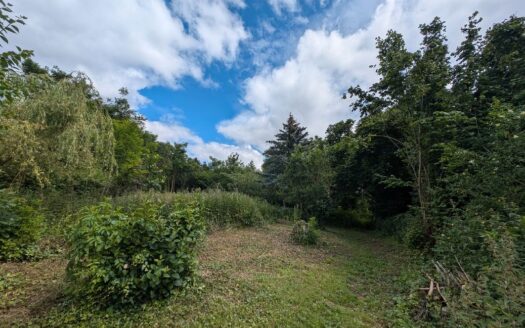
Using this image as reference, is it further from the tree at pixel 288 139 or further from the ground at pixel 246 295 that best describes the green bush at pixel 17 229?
the tree at pixel 288 139

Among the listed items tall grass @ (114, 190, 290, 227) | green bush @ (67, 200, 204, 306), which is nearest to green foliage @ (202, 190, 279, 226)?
tall grass @ (114, 190, 290, 227)

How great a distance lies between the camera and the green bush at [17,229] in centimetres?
383

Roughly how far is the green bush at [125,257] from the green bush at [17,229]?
2.17m

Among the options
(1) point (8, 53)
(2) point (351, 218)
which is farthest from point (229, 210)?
(2) point (351, 218)

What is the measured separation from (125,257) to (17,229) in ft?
9.66

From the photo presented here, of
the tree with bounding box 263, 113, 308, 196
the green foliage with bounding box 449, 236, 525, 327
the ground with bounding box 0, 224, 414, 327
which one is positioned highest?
the tree with bounding box 263, 113, 308, 196

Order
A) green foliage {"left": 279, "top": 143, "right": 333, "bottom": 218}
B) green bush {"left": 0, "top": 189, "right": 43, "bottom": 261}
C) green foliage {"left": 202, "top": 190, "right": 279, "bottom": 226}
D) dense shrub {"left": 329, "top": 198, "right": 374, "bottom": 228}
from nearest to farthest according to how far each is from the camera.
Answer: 1. green bush {"left": 0, "top": 189, "right": 43, "bottom": 261}
2. green foliage {"left": 202, "top": 190, "right": 279, "bottom": 226}
3. green foliage {"left": 279, "top": 143, "right": 333, "bottom": 218}
4. dense shrub {"left": 329, "top": 198, "right": 374, "bottom": 228}

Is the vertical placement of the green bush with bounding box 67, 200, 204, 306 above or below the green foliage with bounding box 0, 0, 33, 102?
below

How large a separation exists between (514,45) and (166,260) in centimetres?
981

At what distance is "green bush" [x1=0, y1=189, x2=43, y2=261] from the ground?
261 mm

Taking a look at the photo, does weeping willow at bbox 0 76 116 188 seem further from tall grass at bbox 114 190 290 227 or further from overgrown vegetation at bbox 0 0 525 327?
tall grass at bbox 114 190 290 227

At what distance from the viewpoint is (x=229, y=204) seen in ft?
27.8

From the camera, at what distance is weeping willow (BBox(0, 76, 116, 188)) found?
15.3 feet

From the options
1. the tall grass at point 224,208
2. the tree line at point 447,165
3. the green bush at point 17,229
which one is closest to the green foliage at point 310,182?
the tree line at point 447,165
